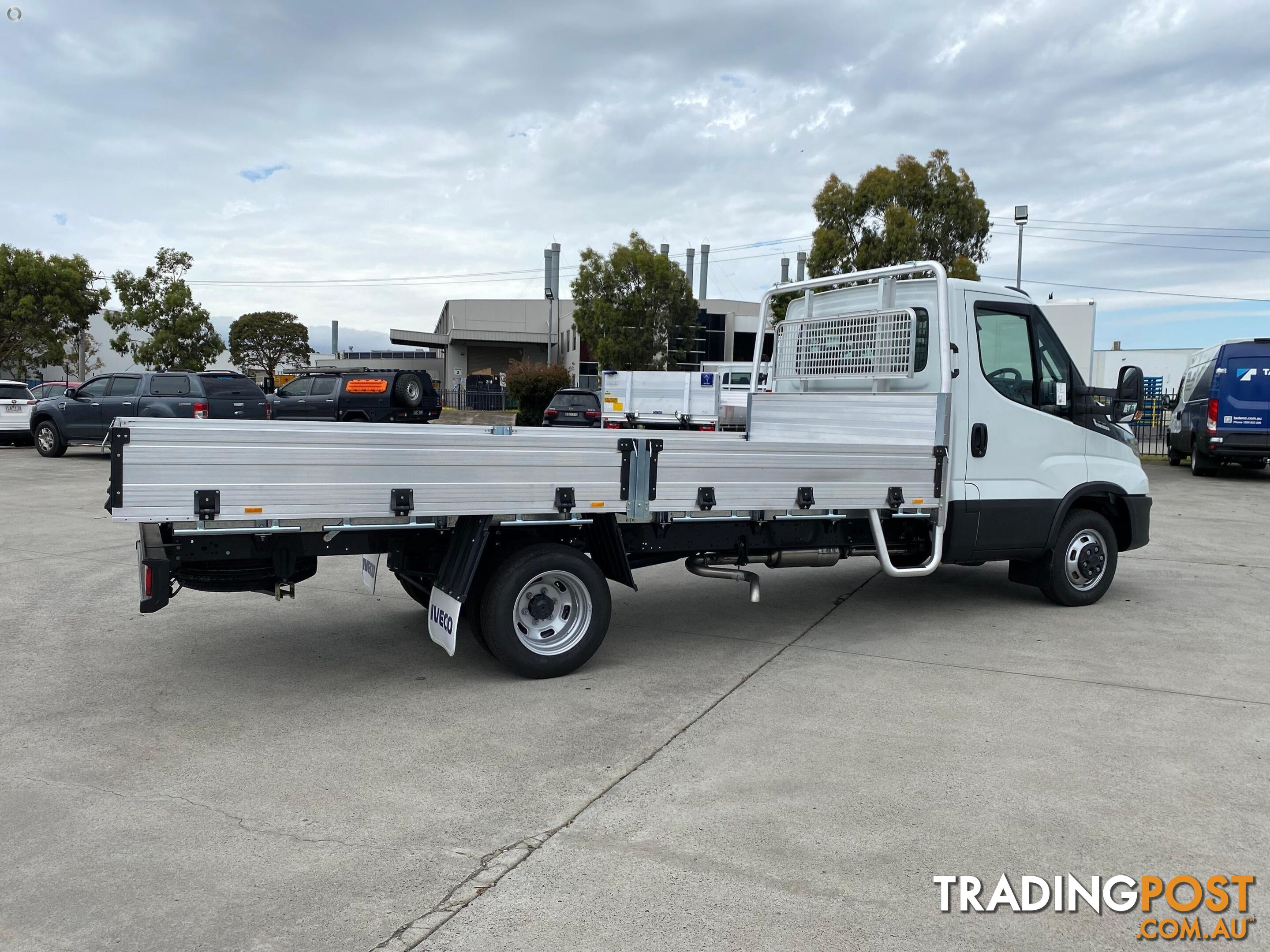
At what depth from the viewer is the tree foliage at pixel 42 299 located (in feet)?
130

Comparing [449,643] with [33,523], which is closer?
[449,643]

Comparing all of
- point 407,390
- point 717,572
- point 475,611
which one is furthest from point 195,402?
point 475,611

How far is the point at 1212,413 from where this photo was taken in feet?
60.2

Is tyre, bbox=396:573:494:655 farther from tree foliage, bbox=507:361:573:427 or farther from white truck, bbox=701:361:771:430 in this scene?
tree foliage, bbox=507:361:573:427

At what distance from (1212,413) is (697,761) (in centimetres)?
1764

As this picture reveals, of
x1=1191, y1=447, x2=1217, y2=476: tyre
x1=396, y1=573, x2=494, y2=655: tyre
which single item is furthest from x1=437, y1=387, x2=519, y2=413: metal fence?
x1=396, y1=573, x2=494, y2=655: tyre

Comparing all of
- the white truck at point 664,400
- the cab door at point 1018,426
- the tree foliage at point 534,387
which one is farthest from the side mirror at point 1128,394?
the tree foliage at point 534,387

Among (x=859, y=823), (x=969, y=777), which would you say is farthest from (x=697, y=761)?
(x=969, y=777)

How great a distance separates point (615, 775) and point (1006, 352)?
4.58 metres

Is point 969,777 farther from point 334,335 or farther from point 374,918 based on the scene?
point 334,335

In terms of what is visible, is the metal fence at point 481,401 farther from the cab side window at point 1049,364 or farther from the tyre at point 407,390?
the cab side window at point 1049,364

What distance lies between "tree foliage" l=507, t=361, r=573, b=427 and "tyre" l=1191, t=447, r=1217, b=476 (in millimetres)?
24668

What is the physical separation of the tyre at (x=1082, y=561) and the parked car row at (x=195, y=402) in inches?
594

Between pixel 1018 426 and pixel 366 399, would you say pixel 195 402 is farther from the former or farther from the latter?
pixel 1018 426
